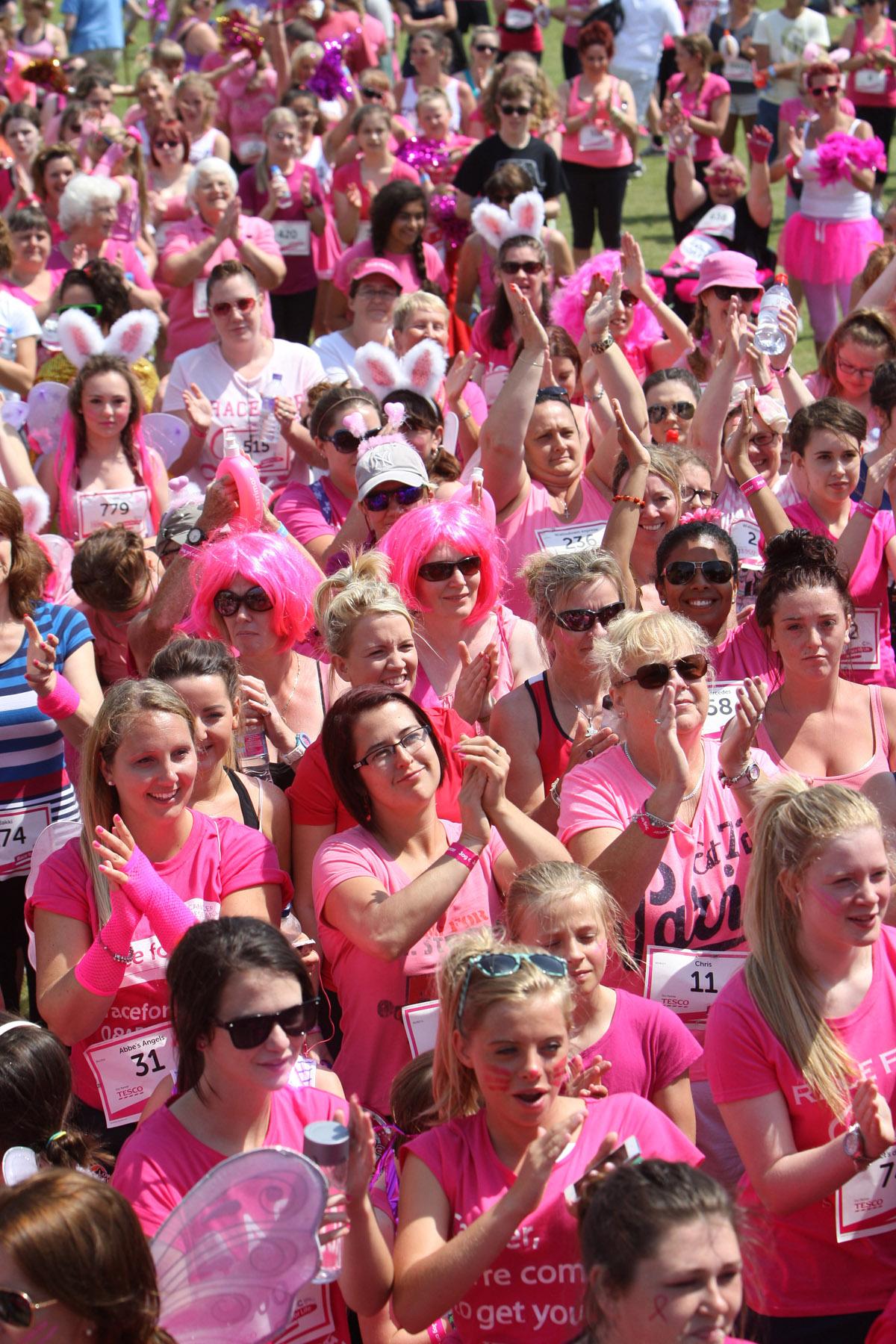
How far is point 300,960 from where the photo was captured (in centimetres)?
272

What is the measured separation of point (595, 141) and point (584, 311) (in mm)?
3772

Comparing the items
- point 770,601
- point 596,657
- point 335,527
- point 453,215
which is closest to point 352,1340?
point 596,657

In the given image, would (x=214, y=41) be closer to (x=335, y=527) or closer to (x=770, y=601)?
(x=335, y=527)

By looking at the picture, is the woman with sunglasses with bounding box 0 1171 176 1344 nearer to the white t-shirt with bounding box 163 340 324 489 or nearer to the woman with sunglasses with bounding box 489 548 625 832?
the woman with sunglasses with bounding box 489 548 625 832

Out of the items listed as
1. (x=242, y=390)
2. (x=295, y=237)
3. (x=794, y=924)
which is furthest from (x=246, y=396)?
(x=794, y=924)

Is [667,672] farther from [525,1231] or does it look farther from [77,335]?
[77,335]

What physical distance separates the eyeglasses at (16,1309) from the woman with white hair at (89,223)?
609cm

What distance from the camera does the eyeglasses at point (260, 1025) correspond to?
2.57 m

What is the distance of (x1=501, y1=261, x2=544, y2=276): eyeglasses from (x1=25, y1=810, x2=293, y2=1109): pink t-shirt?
11.4 ft

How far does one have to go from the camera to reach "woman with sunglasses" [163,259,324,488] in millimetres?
5965

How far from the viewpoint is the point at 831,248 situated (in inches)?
334

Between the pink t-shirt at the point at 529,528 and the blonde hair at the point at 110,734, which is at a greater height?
the blonde hair at the point at 110,734

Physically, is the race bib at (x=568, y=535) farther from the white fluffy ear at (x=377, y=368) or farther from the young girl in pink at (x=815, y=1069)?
the young girl in pink at (x=815, y=1069)

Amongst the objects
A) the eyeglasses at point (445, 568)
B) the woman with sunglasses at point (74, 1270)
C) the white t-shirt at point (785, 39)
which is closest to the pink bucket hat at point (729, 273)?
the eyeglasses at point (445, 568)
